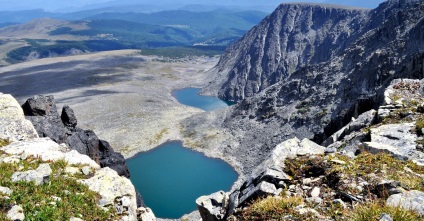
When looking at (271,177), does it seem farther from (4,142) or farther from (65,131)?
(65,131)

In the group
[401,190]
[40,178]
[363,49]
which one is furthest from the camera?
[363,49]

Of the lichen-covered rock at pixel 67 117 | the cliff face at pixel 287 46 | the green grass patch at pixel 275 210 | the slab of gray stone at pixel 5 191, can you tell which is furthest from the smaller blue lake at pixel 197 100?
the green grass patch at pixel 275 210

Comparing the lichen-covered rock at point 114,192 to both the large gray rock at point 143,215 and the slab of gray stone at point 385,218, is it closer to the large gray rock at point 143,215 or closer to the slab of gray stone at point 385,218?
the large gray rock at point 143,215

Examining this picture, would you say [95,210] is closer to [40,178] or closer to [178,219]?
[40,178]

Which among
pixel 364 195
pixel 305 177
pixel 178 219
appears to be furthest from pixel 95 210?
pixel 178 219

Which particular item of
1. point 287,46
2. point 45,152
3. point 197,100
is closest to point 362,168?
point 45,152
